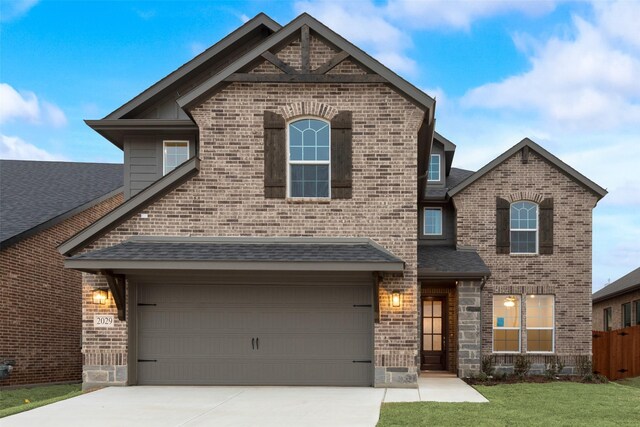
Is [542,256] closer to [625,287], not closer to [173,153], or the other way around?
[625,287]

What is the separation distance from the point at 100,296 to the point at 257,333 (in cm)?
340

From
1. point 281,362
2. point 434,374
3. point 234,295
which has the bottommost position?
point 434,374

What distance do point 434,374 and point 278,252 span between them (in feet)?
25.2

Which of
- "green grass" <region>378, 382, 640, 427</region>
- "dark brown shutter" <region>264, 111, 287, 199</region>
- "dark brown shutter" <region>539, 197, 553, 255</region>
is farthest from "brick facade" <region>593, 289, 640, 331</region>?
"dark brown shutter" <region>264, 111, 287, 199</region>

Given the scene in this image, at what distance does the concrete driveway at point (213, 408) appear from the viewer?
9188 millimetres

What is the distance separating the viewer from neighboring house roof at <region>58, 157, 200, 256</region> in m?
12.8

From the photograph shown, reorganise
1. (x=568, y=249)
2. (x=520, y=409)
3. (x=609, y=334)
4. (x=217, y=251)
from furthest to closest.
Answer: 1. (x=609, y=334)
2. (x=568, y=249)
3. (x=217, y=251)
4. (x=520, y=409)

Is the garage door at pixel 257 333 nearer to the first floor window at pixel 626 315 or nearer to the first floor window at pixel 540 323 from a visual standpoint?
the first floor window at pixel 540 323

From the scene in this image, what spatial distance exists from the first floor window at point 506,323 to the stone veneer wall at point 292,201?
23.0ft

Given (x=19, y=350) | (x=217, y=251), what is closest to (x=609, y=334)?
(x=217, y=251)

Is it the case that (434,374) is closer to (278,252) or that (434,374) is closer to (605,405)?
(605,405)

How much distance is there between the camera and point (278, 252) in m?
12.5

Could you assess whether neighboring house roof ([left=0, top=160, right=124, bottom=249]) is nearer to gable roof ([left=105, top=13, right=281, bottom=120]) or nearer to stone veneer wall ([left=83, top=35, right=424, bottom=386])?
gable roof ([left=105, top=13, right=281, bottom=120])

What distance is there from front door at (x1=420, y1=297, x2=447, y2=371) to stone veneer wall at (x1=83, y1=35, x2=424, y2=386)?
6.55 metres
